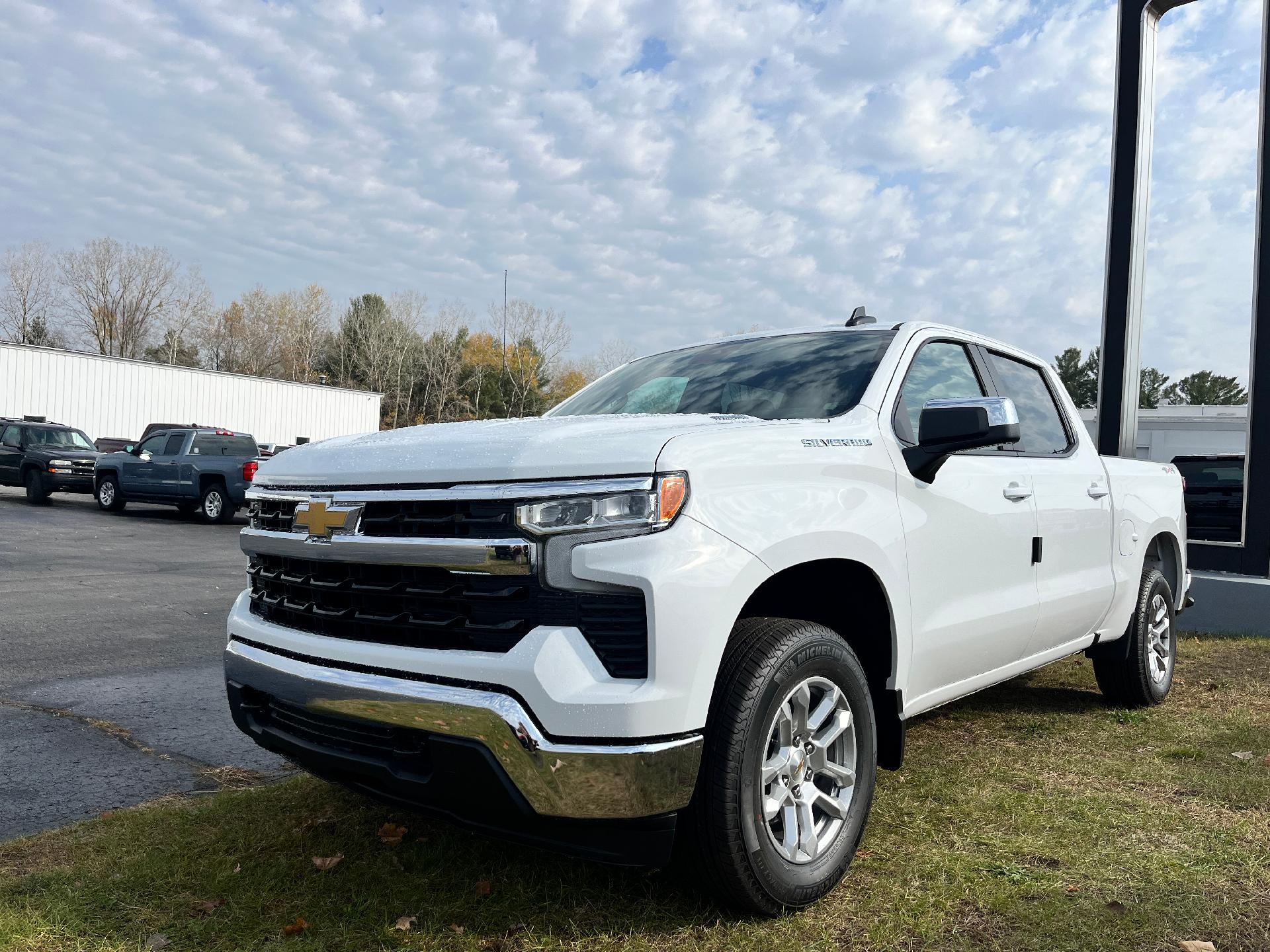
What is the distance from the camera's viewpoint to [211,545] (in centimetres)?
1477

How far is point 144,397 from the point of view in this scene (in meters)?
36.3

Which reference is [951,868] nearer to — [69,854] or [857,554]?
[857,554]

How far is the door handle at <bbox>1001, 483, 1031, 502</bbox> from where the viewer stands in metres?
4.01

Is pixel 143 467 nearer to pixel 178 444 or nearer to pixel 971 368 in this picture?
pixel 178 444

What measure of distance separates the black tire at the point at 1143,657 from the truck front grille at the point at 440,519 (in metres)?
4.04

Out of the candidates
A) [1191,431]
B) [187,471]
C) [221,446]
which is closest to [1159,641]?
[187,471]

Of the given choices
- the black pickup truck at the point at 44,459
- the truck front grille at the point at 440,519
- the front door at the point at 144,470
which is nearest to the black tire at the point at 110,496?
the front door at the point at 144,470

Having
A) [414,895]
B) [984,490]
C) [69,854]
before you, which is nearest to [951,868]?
[984,490]

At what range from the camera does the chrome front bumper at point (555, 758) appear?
2457 mm

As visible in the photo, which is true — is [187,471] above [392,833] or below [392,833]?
above

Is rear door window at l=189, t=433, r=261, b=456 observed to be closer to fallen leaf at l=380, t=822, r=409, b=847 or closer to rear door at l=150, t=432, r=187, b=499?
rear door at l=150, t=432, r=187, b=499

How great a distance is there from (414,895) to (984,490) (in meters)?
2.45

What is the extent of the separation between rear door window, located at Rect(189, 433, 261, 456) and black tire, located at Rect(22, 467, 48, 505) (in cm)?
448

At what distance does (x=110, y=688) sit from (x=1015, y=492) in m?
4.81
